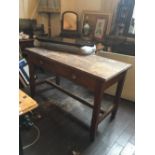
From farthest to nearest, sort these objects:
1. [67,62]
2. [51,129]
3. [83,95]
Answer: [83,95] < [51,129] < [67,62]

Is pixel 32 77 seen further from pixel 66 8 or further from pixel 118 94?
pixel 66 8

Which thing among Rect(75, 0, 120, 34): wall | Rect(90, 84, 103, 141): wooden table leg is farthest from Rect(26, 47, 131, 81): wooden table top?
Rect(75, 0, 120, 34): wall

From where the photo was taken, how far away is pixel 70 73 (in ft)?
5.20

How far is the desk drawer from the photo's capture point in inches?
56.9

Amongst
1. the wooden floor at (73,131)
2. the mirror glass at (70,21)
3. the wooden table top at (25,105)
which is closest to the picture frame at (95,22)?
the mirror glass at (70,21)

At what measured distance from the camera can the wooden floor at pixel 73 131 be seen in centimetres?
159

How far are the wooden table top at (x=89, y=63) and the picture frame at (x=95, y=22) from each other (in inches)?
49.0

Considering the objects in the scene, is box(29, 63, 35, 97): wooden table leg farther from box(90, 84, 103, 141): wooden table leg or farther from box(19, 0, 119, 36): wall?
box(19, 0, 119, 36): wall

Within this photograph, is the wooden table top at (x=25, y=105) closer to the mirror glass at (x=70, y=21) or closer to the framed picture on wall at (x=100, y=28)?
the framed picture on wall at (x=100, y=28)

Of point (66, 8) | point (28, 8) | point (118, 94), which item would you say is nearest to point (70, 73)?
point (118, 94)
